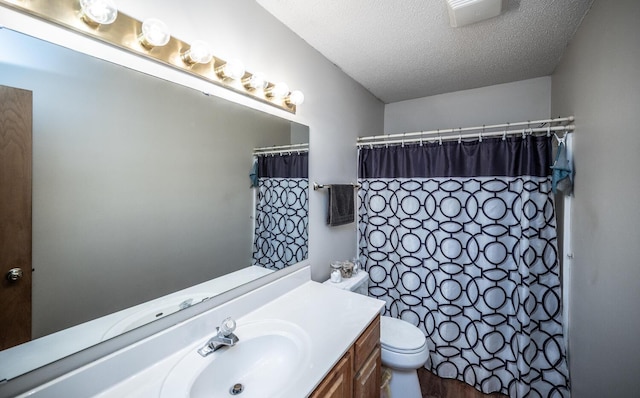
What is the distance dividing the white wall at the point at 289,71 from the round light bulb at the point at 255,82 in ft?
0.23

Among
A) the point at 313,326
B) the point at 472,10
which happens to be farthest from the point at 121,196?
the point at 472,10

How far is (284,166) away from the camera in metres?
1.51

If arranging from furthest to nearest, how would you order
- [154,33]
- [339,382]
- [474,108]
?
[474,108] → [339,382] → [154,33]

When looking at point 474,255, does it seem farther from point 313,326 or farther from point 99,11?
point 99,11

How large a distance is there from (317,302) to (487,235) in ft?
4.55

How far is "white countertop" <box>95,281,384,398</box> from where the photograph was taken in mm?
768

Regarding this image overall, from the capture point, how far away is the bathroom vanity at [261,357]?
0.75 m

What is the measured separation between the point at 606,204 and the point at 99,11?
2.08 m

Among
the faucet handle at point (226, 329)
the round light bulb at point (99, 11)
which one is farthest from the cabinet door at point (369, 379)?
the round light bulb at point (99, 11)

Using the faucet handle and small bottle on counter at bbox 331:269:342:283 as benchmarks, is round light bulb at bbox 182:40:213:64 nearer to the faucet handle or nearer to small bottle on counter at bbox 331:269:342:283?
the faucet handle

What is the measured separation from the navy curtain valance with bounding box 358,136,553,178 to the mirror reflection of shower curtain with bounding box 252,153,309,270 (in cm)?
86

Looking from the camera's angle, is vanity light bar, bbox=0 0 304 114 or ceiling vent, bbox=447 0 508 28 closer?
vanity light bar, bbox=0 0 304 114

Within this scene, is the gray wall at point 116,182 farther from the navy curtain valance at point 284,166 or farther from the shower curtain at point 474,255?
the shower curtain at point 474,255

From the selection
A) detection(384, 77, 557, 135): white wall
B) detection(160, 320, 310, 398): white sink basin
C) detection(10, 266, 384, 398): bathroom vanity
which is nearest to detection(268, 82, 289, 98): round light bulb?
detection(10, 266, 384, 398): bathroom vanity
